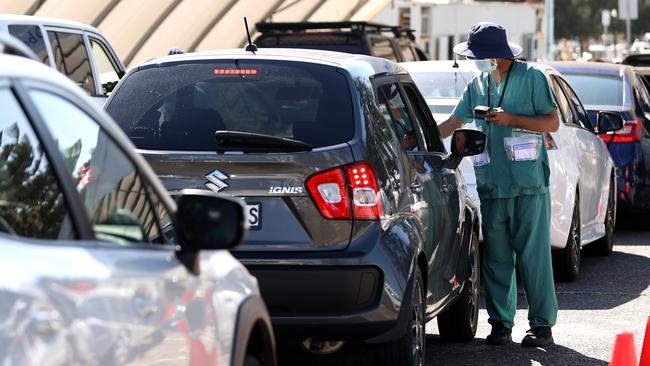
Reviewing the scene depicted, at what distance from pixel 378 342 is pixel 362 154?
0.82 meters

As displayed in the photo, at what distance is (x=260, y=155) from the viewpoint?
6801 millimetres

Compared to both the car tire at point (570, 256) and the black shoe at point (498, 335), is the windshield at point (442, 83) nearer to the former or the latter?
the car tire at point (570, 256)

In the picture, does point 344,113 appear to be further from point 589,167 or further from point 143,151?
point 589,167

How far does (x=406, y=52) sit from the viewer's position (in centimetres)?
2131

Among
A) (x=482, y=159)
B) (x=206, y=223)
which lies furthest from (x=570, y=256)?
(x=206, y=223)

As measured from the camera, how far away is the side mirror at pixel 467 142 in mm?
8305

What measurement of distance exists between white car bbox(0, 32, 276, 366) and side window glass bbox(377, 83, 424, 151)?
3014 mm

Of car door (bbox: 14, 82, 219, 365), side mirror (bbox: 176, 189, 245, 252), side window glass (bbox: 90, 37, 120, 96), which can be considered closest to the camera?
car door (bbox: 14, 82, 219, 365)

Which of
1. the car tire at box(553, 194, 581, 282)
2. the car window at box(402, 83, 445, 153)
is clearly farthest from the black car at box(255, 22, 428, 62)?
the car window at box(402, 83, 445, 153)

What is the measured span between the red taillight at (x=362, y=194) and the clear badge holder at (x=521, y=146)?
7.02ft

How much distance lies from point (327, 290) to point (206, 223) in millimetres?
2702

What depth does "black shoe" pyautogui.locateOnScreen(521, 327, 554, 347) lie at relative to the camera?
8.79 metres

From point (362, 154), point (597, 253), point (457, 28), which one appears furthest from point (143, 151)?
point (457, 28)

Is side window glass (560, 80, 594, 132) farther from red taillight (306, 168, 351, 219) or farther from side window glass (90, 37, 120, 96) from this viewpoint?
red taillight (306, 168, 351, 219)
